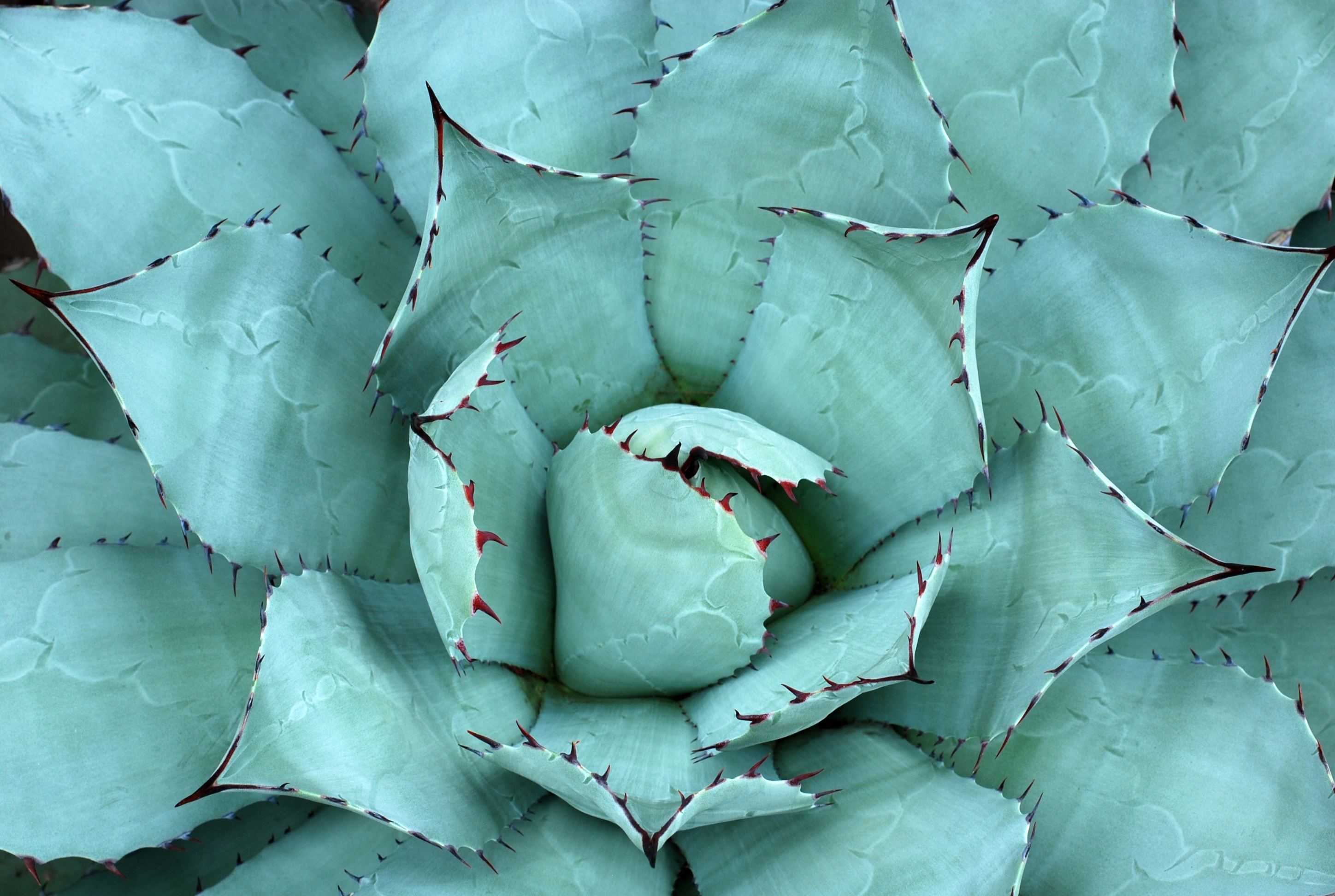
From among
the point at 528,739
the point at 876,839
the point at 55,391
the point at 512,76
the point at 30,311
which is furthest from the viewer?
the point at 30,311

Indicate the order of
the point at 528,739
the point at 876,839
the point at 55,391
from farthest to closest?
the point at 55,391 → the point at 876,839 → the point at 528,739

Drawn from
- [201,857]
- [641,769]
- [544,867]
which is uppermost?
[641,769]

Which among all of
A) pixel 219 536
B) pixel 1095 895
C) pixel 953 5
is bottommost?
pixel 1095 895

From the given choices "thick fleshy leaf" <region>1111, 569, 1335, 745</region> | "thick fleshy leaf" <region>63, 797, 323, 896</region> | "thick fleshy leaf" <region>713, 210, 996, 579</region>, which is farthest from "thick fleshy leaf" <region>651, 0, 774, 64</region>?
"thick fleshy leaf" <region>63, 797, 323, 896</region>

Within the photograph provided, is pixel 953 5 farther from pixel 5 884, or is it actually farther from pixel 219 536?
pixel 5 884

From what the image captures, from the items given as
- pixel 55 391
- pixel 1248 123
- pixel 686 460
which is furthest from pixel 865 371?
pixel 55 391

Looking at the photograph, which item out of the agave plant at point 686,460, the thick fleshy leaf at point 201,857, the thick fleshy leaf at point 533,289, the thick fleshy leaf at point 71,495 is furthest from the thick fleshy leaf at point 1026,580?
the thick fleshy leaf at point 71,495

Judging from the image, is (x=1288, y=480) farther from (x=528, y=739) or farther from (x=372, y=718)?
(x=372, y=718)

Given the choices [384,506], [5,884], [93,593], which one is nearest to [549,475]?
[384,506]
